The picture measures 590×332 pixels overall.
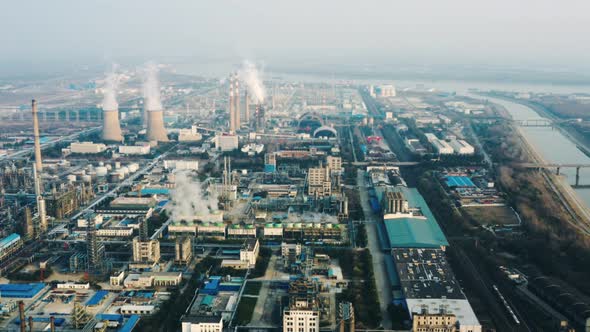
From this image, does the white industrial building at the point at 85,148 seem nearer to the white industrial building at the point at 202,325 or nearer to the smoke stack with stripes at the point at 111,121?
the smoke stack with stripes at the point at 111,121

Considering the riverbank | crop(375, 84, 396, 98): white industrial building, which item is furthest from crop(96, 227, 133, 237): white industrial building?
crop(375, 84, 396, 98): white industrial building

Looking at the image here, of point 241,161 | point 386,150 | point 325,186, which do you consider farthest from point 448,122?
point 325,186

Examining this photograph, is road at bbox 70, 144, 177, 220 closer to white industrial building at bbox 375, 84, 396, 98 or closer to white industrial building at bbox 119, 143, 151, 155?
white industrial building at bbox 119, 143, 151, 155

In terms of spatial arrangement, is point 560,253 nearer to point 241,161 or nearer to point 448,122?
point 241,161

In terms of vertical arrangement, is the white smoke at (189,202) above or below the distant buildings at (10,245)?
above

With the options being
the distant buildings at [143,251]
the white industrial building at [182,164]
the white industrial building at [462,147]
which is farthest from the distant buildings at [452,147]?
the distant buildings at [143,251]

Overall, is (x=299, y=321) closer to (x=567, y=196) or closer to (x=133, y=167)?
A: (x=567, y=196)
